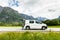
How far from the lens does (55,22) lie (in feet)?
134

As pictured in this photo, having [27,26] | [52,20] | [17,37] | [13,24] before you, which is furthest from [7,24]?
[17,37]

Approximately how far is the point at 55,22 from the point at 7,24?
9.14 meters

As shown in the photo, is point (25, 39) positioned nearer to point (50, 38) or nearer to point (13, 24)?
point (50, 38)

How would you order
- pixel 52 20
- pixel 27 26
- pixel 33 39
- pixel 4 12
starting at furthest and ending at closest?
pixel 4 12 < pixel 52 20 < pixel 27 26 < pixel 33 39

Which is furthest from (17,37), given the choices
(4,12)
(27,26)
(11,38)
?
(4,12)

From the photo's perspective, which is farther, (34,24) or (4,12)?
(4,12)

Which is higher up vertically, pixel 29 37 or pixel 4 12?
pixel 4 12

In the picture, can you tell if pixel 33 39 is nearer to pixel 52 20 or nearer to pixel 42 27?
pixel 42 27

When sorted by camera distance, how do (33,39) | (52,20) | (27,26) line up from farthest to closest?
(52,20) < (27,26) < (33,39)

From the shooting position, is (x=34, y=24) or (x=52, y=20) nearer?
(x=34, y=24)

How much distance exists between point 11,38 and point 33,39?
3.45 ft

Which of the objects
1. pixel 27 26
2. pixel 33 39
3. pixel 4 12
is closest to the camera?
pixel 33 39

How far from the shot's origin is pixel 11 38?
1030cm

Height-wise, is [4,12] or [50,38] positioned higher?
[4,12]
